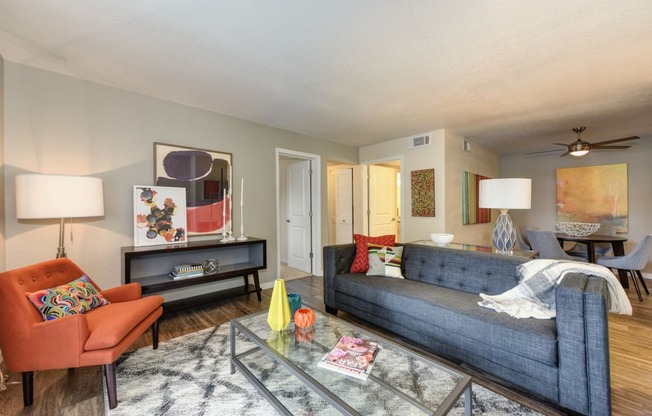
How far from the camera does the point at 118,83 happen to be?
2596mm

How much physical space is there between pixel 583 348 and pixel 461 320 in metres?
0.60

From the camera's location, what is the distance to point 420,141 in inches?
169

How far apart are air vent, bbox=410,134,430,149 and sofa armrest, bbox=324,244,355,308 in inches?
93.6

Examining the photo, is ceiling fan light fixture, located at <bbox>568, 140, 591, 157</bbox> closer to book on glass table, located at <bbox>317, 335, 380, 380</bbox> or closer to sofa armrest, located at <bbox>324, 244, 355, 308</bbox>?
sofa armrest, located at <bbox>324, 244, 355, 308</bbox>

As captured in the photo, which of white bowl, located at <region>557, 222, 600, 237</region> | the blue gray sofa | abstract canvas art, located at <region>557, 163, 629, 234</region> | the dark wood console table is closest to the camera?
the blue gray sofa

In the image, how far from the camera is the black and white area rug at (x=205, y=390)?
4.98 feet

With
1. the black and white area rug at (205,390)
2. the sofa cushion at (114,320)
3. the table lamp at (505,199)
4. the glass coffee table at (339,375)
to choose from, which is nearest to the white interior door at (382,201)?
the table lamp at (505,199)

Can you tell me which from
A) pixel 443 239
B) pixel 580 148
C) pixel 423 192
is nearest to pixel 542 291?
pixel 443 239

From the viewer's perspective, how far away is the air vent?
422 cm

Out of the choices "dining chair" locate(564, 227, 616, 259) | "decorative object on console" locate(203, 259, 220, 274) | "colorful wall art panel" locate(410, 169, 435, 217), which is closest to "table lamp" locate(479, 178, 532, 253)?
"colorful wall art panel" locate(410, 169, 435, 217)

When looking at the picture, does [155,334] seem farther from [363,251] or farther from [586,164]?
[586,164]

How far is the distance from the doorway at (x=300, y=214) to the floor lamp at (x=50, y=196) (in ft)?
7.93

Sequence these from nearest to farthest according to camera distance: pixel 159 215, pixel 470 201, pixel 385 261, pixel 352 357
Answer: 1. pixel 352 357
2. pixel 385 261
3. pixel 159 215
4. pixel 470 201

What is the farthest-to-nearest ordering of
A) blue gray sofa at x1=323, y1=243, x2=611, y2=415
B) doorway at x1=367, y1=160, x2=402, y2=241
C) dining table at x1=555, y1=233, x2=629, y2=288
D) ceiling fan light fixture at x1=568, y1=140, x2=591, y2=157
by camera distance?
doorway at x1=367, y1=160, x2=402, y2=241 → ceiling fan light fixture at x1=568, y1=140, x2=591, y2=157 → dining table at x1=555, y1=233, x2=629, y2=288 → blue gray sofa at x1=323, y1=243, x2=611, y2=415
